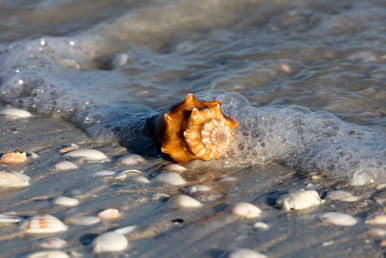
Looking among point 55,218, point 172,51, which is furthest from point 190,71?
point 55,218

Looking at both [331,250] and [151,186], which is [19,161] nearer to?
[151,186]

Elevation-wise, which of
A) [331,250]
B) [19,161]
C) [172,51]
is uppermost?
[172,51]

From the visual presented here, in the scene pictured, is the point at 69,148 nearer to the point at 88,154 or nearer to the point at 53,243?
the point at 88,154

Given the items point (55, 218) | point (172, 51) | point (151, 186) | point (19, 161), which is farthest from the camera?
point (172, 51)

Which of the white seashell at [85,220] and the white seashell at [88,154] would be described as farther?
the white seashell at [88,154]

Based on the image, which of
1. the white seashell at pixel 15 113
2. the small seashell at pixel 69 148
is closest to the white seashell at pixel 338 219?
the small seashell at pixel 69 148

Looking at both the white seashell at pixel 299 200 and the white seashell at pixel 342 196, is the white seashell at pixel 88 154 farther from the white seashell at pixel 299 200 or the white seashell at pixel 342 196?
the white seashell at pixel 342 196

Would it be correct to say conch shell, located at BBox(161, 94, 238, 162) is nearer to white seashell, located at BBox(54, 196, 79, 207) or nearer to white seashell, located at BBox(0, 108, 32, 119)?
white seashell, located at BBox(54, 196, 79, 207)

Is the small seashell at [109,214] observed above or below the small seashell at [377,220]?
above
